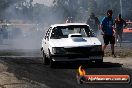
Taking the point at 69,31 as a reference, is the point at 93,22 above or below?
below

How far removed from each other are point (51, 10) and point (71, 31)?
51.0 meters

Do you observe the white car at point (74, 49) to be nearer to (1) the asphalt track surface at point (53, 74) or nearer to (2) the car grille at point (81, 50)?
(2) the car grille at point (81, 50)

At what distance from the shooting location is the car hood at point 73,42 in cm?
1298

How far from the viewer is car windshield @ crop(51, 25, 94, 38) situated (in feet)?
46.4

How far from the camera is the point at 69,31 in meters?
14.4

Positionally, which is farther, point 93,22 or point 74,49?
point 93,22

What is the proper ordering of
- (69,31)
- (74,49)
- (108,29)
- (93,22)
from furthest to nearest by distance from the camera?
1. (93,22)
2. (108,29)
3. (69,31)
4. (74,49)

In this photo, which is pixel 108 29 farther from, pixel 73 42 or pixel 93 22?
pixel 93 22

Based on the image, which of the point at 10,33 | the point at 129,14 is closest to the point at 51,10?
the point at 129,14

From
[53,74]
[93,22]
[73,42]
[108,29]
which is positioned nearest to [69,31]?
[73,42]

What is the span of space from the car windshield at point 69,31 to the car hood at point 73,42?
0.51 metres

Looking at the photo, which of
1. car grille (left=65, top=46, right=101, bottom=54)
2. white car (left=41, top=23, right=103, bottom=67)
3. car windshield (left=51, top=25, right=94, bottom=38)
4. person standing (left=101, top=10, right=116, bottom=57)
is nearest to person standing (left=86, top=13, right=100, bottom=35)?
person standing (left=101, top=10, right=116, bottom=57)

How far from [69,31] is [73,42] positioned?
1.29 meters

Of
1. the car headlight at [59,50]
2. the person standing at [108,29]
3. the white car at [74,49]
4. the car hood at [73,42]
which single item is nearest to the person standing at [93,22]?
the person standing at [108,29]
